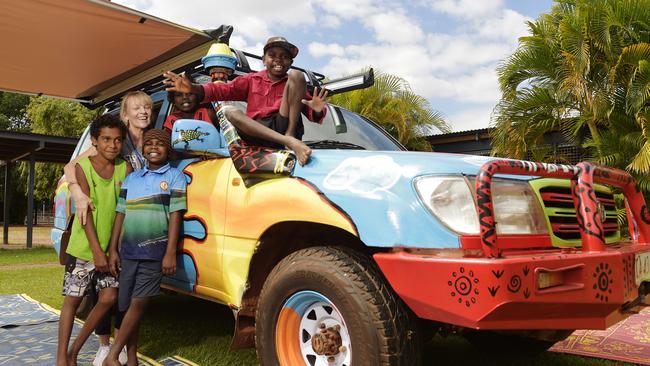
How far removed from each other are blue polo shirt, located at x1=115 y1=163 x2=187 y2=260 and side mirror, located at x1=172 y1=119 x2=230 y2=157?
0.29 meters

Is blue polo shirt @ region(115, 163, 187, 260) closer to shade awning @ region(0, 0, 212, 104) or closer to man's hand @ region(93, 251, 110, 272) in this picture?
man's hand @ region(93, 251, 110, 272)

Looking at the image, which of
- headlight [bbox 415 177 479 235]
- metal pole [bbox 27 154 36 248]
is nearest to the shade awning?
headlight [bbox 415 177 479 235]

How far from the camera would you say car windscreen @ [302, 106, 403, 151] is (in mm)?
3449

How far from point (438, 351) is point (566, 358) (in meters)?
0.89

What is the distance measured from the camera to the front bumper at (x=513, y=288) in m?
1.98

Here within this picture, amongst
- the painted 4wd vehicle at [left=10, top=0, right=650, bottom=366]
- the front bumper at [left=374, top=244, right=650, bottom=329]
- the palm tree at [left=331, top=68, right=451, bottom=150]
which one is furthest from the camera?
the palm tree at [left=331, top=68, right=451, bottom=150]

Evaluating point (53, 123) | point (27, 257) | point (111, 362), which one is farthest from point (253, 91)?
point (53, 123)

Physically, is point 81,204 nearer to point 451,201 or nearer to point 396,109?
point 451,201

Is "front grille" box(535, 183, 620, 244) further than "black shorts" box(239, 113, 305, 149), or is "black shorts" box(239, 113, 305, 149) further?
"black shorts" box(239, 113, 305, 149)

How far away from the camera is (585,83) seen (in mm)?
10172

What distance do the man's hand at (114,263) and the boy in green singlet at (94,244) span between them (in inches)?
1.3

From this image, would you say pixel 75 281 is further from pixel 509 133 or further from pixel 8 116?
pixel 8 116

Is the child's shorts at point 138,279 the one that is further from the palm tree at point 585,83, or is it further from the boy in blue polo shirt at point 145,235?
the palm tree at point 585,83

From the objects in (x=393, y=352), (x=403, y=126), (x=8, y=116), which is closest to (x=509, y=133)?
(x=403, y=126)
